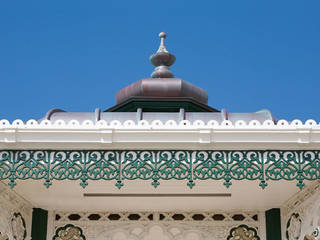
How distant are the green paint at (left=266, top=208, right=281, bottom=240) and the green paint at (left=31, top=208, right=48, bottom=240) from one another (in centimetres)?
334

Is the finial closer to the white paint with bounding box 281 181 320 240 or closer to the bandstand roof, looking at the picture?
the white paint with bounding box 281 181 320 240

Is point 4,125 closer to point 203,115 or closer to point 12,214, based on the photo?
point 12,214

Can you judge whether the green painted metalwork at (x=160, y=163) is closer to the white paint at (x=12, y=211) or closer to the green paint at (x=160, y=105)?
the white paint at (x=12, y=211)

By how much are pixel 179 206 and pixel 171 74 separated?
2.79m

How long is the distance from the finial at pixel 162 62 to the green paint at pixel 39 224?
3239 millimetres

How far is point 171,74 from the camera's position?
11906mm

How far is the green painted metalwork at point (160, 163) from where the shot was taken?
7.81m

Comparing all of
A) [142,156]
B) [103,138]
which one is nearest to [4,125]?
[103,138]

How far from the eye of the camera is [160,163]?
7836 millimetres

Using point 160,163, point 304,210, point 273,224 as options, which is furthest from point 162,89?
point 160,163

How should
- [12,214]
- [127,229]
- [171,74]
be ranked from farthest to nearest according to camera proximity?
[171,74], [127,229], [12,214]

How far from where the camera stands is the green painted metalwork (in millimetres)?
7809

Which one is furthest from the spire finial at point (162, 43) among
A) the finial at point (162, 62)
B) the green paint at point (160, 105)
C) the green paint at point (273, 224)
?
the green paint at point (273, 224)

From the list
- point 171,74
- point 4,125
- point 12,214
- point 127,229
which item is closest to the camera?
point 4,125
